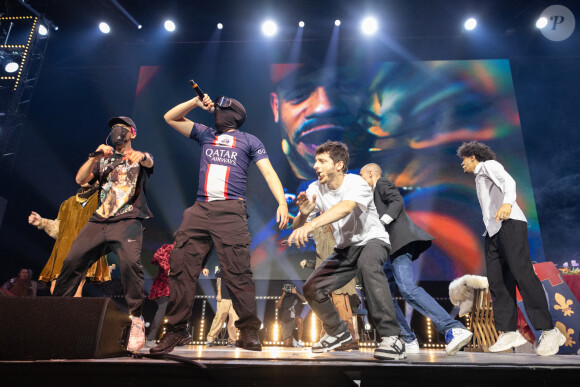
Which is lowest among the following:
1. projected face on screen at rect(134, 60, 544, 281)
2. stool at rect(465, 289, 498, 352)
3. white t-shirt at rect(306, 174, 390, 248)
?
stool at rect(465, 289, 498, 352)

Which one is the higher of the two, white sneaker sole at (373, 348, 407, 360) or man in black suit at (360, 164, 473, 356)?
man in black suit at (360, 164, 473, 356)

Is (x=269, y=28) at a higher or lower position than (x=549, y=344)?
higher

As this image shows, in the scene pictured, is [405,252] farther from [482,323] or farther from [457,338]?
[482,323]

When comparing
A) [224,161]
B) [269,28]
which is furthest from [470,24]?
[224,161]

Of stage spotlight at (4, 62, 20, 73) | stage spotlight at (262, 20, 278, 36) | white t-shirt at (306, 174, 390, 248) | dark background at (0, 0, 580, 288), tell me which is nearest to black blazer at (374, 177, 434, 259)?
white t-shirt at (306, 174, 390, 248)

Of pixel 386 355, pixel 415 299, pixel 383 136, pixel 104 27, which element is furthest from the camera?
pixel 104 27

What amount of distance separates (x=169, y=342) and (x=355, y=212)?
1.63 meters

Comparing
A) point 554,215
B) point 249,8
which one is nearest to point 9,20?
point 249,8

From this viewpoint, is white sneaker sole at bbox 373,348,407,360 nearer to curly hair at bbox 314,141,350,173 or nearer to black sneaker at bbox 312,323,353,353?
black sneaker at bbox 312,323,353,353

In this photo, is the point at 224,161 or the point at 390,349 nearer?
the point at 390,349

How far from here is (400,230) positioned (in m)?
3.45

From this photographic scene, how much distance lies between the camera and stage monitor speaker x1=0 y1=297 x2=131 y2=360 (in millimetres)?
1792

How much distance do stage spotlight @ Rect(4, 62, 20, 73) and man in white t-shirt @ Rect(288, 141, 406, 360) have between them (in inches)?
372

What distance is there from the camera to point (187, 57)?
32.0 ft
